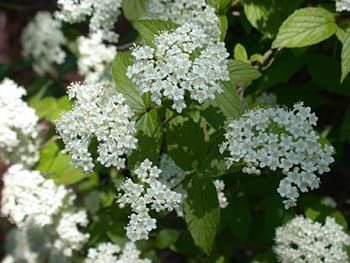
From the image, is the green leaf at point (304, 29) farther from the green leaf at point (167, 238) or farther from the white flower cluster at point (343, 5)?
the green leaf at point (167, 238)

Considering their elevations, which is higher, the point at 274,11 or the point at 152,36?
the point at 152,36

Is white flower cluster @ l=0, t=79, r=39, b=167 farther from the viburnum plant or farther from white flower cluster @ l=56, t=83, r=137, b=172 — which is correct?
white flower cluster @ l=56, t=83, r=137, b=172

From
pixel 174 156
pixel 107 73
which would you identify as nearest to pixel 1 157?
pixel 107 73

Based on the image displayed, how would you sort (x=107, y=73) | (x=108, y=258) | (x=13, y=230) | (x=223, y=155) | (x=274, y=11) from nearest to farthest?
(x=223, y=155) → (x=274, y=11) → (x=108, y=258) → (x=107, y=73) → (x=13, y=230)

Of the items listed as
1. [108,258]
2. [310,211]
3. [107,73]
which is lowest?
[310,211]

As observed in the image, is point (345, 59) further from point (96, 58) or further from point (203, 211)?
point (96, 58)

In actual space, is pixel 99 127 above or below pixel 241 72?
above

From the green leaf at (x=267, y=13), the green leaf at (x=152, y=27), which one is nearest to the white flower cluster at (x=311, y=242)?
the green leaf at (x=267, y=13)

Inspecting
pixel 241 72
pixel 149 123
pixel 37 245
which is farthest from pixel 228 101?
pixel 37 245

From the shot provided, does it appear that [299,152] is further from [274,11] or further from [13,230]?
[13,230]
